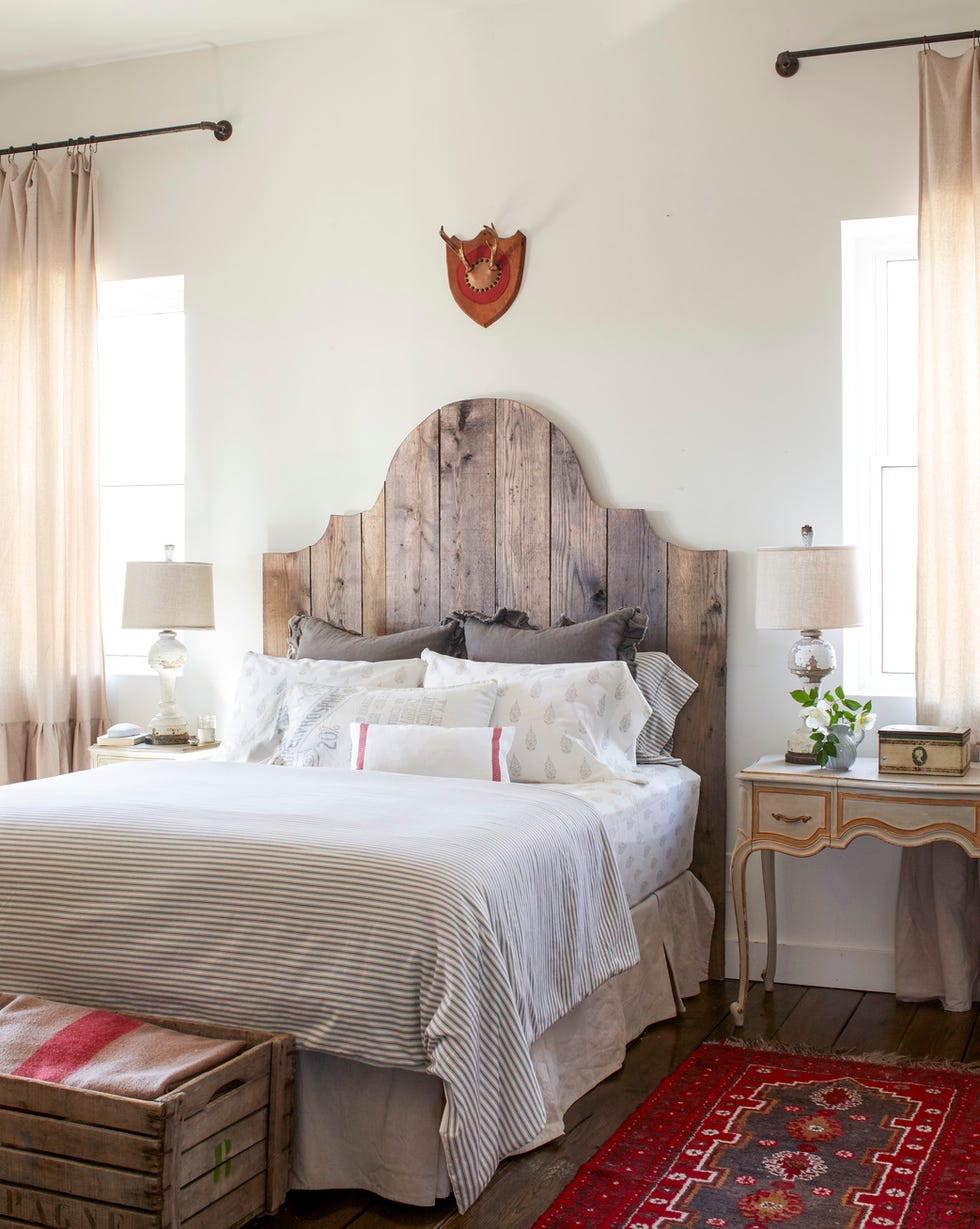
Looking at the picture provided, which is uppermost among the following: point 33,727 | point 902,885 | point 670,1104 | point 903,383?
point 903,383

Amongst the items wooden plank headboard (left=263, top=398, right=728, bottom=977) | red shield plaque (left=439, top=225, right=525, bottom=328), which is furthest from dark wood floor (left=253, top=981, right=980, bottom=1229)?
red shield plaque (left=439, top=225, right=525, bottom=328)

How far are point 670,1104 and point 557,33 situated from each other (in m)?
3.15

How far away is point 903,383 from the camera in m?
3.87

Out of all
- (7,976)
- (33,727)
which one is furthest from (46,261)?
(7,976)

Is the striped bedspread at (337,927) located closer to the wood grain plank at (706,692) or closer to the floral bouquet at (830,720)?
the floral bouquet at (830,720)

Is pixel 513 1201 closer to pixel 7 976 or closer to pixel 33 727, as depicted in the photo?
pixel 7 976

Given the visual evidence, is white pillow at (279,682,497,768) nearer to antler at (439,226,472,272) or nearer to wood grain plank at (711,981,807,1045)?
wood grain plank at (711,981,807,1045)

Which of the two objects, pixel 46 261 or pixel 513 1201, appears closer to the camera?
pixel 513 1201

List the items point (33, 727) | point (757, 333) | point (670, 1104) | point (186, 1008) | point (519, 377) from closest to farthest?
point (186, 1008)
point (670, 1104)
point (757, 333)
point (519, 377)
point (33, 727)

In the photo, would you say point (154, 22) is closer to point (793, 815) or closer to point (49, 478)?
point (49, 478)

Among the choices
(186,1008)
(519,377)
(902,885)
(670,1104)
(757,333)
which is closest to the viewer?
(186,1008)

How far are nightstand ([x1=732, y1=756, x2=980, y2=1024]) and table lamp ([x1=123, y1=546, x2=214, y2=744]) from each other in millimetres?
1904

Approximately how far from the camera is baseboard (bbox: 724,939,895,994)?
3.62 meters

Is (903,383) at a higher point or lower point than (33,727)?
higher
